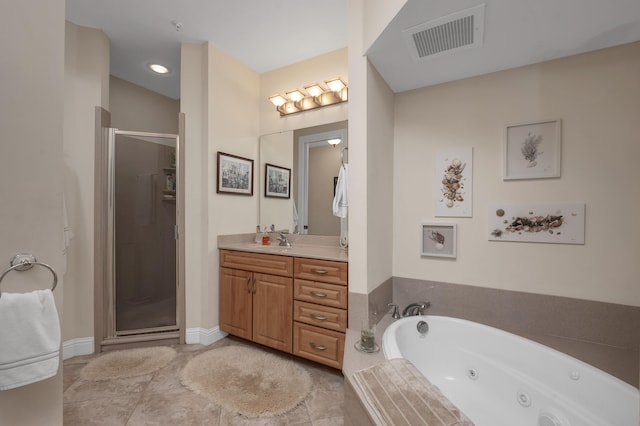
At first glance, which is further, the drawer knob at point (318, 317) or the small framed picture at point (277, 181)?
the small framed picture at point (277, 181)

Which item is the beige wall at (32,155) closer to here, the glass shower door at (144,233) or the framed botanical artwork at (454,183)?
the glass shower door at (144,233)

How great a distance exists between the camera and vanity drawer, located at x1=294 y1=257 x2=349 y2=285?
1.88 m

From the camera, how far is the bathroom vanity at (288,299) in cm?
192

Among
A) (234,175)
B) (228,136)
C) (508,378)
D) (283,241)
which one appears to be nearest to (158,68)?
(228,136)

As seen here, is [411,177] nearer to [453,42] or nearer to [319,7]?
[453,42]

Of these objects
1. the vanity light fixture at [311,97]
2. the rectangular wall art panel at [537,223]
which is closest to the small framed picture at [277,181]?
the vanity light fixture at [311,97]

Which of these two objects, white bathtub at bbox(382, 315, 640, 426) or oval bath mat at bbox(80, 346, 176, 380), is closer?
white bathtub at bbox(382, 315, 640, 426)

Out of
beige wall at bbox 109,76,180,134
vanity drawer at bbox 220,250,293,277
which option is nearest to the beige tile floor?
vanity drawer at bbox 220,250,293,277

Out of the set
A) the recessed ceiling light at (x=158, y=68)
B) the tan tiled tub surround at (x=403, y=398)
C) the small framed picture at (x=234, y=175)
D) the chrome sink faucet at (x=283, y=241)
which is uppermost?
the recessed ceiling light at (x=158, y=68)

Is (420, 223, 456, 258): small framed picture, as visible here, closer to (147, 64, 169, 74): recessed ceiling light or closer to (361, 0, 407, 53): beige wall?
(361, 0, 407, 53): beige wall

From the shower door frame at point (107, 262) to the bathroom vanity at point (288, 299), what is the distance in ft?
1.64

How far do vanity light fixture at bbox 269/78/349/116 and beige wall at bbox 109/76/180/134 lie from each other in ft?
5.50

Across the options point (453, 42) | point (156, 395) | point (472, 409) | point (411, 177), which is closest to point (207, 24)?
point (453, 42)

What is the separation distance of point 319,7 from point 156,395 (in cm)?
310
